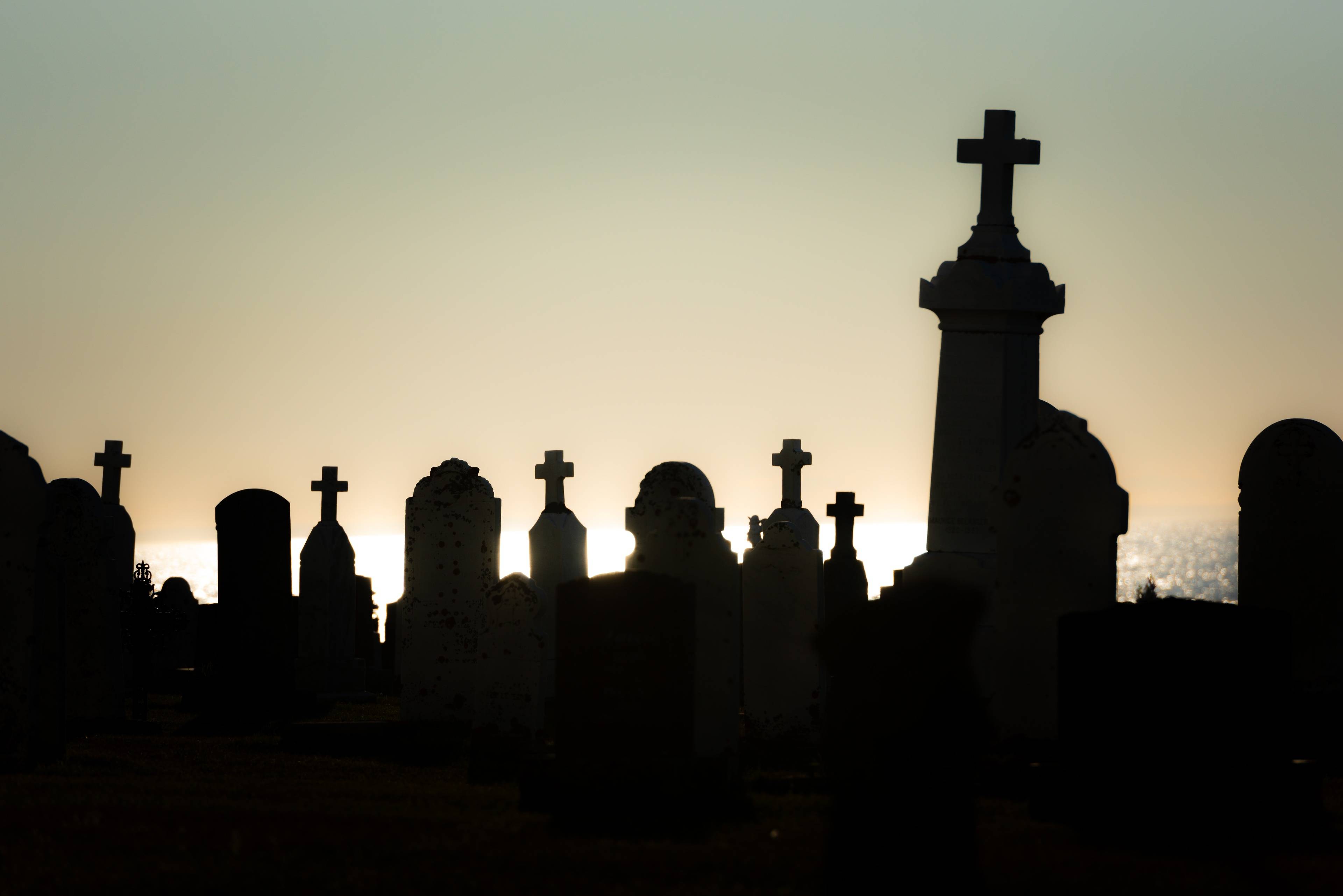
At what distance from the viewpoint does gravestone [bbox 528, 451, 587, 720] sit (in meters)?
21.0

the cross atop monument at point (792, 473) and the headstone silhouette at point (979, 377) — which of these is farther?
the cross atop monument at point (792, 473)

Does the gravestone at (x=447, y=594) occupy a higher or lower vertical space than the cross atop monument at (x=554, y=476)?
lower

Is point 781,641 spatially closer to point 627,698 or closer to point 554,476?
point 627,698

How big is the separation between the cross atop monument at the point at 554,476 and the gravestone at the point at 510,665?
23.1 feet

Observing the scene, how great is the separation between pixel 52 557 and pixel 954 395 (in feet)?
28.6

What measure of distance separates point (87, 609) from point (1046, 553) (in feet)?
31.9

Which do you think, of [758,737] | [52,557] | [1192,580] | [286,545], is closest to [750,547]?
[758,737]

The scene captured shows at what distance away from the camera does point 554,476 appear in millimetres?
21938

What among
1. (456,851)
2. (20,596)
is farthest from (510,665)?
(456,851)

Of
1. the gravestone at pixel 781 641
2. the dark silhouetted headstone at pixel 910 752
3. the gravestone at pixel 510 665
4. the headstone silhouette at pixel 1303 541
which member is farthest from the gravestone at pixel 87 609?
the headstone silhouette at pixel 1303 541

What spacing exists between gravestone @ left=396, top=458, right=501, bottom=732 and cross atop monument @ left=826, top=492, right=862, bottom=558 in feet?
17.1

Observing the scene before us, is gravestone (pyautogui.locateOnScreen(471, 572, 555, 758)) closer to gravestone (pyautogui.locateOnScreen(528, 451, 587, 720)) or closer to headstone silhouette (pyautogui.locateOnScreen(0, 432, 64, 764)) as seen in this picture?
headstone silhouette (pyautogui.locateOnScreen(0, 432, 64, 764))

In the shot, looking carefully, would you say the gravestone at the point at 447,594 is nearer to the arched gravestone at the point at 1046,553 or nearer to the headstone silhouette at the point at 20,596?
the headstone silhouette at the point at 20,596

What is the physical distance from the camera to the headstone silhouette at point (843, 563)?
18688 millimetres
